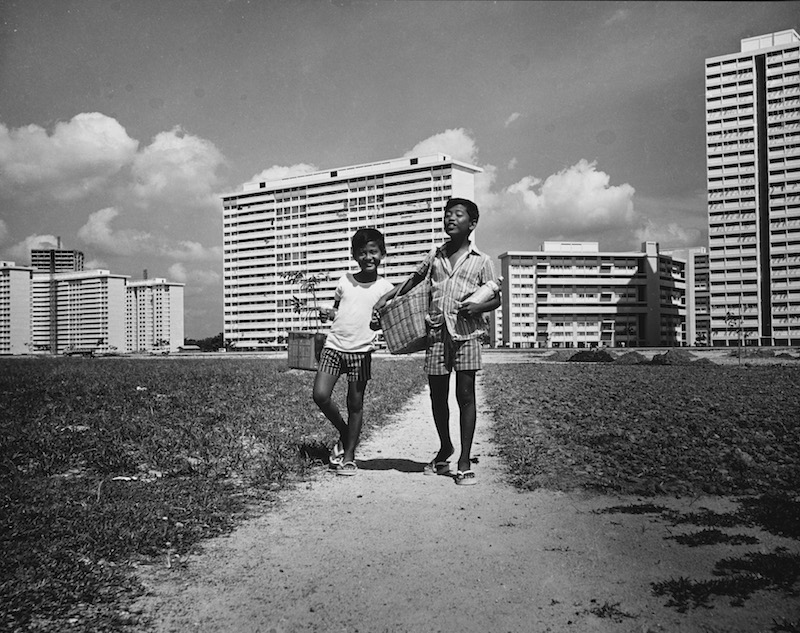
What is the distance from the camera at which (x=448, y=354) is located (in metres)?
5.57

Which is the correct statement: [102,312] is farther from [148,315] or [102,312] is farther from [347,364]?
[347,364]

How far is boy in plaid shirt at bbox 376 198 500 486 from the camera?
5516 millimetres

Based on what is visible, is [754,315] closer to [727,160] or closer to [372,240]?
[727,160]

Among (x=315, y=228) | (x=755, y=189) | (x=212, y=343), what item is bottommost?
(x=212, y=343)

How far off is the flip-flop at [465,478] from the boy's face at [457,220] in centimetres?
201

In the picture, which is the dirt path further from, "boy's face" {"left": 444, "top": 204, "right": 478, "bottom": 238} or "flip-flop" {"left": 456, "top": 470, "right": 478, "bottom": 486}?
"boy's face" {"left": 444, "top": 204, "right": 478, "bottom": 238}

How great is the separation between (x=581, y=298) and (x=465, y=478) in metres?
136

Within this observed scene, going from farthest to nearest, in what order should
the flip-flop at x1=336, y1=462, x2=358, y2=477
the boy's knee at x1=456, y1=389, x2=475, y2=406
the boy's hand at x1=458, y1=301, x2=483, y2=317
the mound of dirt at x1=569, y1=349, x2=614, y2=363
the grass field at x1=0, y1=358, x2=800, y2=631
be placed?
the mound of dirt at x1=569, y1=349, x2=614, y2=363, the flip-flop at x1=336, y1=462, x2=358, y2=477, the boy's knee at x1=456, y1=389, x2=475, y2=406, the boy's hand at x1=458, y1=301, x2=483, y2=317, the grass field at x1=0, y1=358, x2=800, y2=631

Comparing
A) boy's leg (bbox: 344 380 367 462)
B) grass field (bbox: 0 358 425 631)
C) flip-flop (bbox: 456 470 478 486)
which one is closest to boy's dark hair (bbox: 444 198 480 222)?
boy's leg (bbox: 344 380 367 462)

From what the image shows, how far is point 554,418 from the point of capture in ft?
30.7

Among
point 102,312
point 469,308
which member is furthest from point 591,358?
point 102,312

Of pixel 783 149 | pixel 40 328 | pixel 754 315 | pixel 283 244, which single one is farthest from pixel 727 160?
pixel 40 328

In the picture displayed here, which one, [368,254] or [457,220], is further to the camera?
[368,254]

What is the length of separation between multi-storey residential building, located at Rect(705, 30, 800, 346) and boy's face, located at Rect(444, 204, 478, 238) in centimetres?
11782
